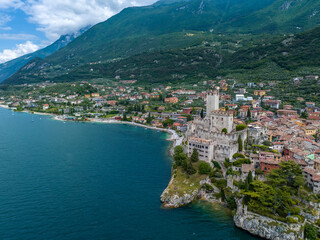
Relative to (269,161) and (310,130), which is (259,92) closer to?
(310,130)

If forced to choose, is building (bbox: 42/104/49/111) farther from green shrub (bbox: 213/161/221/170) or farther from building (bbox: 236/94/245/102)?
green shrub (bbox: 213/161/221/170)

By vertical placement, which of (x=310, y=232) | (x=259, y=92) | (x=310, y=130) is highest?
(x=259, y=92)

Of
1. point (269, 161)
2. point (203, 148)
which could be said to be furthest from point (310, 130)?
point (203, 148)

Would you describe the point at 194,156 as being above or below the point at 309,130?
below

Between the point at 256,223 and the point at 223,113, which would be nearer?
the point at 256,223

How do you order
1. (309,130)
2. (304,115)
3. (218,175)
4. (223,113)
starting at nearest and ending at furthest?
(218,175)
(223,113)
(309,130)
(304,115)

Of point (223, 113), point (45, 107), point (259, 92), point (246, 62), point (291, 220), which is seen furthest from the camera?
point (246, 62)

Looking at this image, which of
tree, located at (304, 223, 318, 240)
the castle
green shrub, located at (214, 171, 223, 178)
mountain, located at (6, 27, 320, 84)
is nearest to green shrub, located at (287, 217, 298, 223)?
tree, located at (304, 223, 318, 240)

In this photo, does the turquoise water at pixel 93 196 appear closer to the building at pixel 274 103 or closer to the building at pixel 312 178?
the building at pixel 312 178
